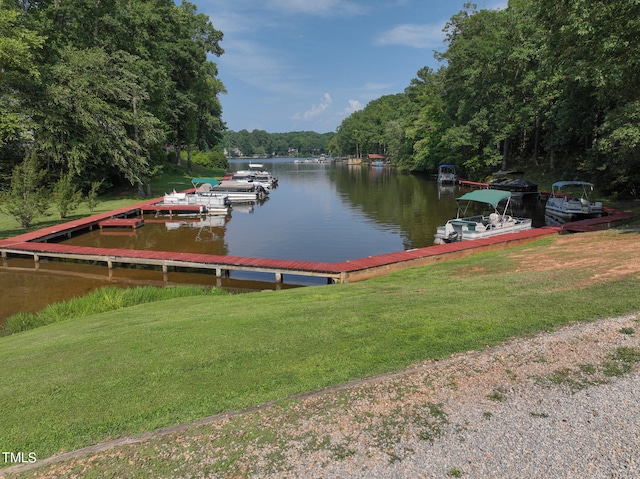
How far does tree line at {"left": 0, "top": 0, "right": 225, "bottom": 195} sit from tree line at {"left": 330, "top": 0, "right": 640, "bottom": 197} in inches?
985

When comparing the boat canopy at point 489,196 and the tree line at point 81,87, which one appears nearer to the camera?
the boat canopy at point 489,196

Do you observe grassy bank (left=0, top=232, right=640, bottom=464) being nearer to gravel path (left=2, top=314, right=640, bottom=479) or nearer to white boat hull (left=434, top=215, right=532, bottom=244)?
gravel path (left=2, top=314, right=640, bottom=479)

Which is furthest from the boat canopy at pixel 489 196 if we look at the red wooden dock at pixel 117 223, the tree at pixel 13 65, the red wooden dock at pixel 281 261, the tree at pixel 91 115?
the tree at pixel 91 115

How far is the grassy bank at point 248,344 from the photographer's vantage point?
15.7 feet

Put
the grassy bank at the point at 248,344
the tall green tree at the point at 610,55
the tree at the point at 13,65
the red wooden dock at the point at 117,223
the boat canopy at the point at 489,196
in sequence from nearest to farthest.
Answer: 1. the grassy bank at the point at 248,344
2. the tall green tree at the point at 610,55
3. the tree at the point at 13,65
4. the boat canopy at the point at 489,196
5. the red wooden dock at the point at 117,223

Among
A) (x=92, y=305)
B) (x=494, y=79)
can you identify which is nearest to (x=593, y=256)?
(x=92, y=305)

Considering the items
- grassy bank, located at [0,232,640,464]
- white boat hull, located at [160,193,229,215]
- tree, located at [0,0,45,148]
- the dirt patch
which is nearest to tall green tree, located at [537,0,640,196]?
the dirt patch

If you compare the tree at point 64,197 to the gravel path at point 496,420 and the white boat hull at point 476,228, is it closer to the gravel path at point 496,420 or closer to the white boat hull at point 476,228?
the white boat hull at point 476,228

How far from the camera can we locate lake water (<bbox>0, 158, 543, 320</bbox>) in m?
15.2

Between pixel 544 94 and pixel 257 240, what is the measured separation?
112ft

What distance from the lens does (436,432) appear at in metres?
4.12

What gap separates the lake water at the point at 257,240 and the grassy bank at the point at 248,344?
216 inches

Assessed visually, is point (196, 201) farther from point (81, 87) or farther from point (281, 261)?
point (281, 261)

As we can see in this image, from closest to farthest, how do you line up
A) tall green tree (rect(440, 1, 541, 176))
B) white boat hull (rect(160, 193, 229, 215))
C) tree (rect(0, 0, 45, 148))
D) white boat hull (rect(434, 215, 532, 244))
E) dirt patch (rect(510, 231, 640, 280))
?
dirt patch (rect(510, 231, 640, 280))
white boat hull (rect(434, 215, 532, 244))
tree (rect(0, 0, 45, 148))
white boat hull (rect(160, 193, 229, 215))
tall green tree (rect(440, 1, 541, 176))
